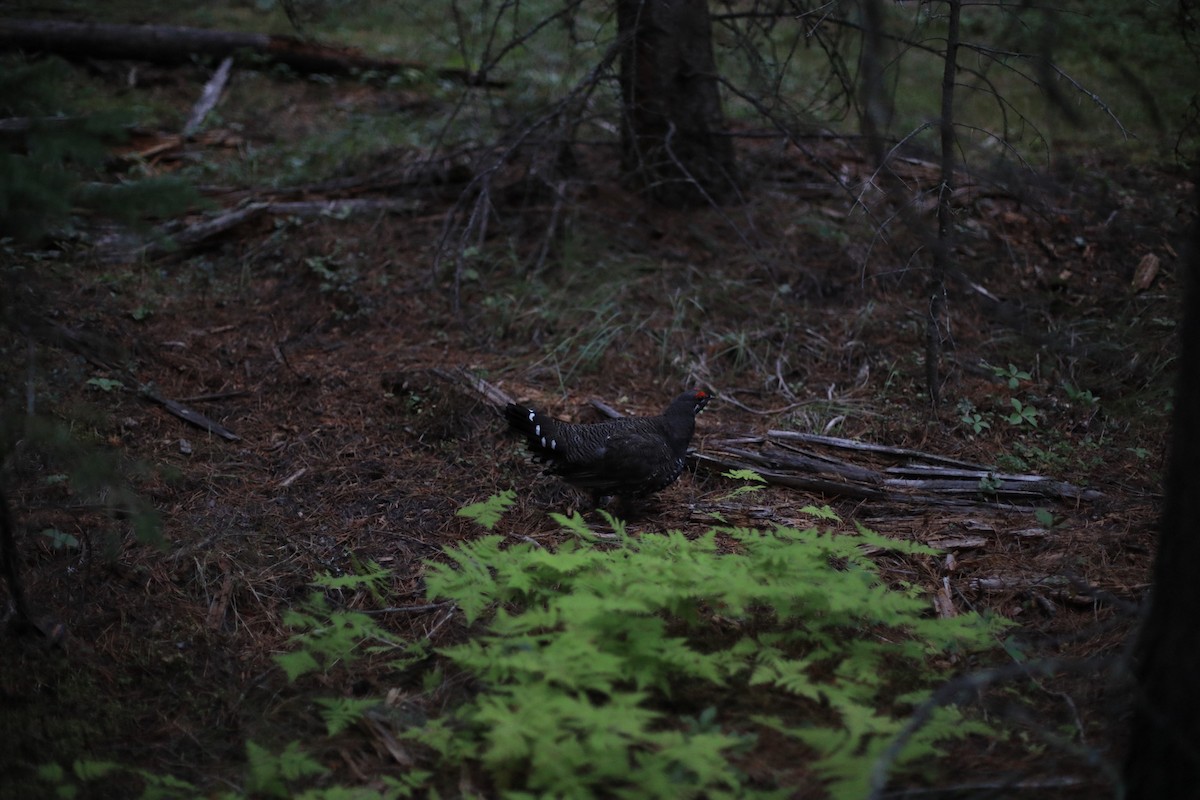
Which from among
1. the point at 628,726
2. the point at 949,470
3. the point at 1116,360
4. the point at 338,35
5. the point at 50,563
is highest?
the point at 338,35

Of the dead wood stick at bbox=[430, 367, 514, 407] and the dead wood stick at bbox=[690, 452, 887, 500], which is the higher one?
the dead wood stick at bbox=[430, 367, 514, 407]

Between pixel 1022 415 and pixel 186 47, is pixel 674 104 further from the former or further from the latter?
pixel 186 47

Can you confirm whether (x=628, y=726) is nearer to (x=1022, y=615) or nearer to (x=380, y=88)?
(x=1022, y=615)

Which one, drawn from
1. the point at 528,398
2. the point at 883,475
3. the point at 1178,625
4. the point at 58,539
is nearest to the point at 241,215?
the point at 528,398

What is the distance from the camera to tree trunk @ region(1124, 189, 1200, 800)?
8.71ft


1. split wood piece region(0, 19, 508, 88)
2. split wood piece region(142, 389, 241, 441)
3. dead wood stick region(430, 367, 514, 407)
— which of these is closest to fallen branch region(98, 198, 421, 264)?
split wood piece region(142, 389, 241, 441)

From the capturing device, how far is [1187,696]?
2.67m

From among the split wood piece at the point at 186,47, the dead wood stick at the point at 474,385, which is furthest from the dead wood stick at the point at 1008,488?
the split wood piece at the point at 186,47

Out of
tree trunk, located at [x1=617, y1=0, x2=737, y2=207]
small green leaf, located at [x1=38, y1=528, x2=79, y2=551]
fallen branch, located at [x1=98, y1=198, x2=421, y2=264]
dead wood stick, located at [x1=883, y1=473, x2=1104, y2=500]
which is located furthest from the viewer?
fallen branch, located at [x1=98, y1=198, x2=421, y2=264]

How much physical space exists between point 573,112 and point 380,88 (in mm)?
4664

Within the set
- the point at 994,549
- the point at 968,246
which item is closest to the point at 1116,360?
the point at 968,246

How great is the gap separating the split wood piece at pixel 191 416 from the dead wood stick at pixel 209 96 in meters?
5.48

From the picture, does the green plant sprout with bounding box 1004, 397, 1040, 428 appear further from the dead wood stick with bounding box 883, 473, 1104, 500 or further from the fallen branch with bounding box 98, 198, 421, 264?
the fallen branch with bounding box 98, 198, 421, 264

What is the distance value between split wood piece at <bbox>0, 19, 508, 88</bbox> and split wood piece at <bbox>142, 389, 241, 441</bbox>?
253 inches
